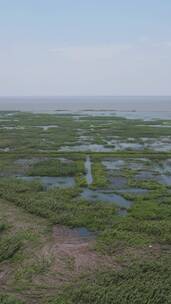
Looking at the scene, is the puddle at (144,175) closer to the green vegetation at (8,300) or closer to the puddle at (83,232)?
the puddle at (83,232)

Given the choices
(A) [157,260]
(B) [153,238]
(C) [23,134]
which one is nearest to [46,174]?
(B) [153,238]

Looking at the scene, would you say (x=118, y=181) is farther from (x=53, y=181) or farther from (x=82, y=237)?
(x=82, y=237)

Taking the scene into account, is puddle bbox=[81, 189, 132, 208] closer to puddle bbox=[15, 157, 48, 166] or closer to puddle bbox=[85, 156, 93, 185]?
puddle bbox=[85, 156, 93, 185]

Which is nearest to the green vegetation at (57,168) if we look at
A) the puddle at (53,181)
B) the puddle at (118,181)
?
the puddle at (53,181)

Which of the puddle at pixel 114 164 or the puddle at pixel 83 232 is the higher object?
the puddle at pixel 114 164

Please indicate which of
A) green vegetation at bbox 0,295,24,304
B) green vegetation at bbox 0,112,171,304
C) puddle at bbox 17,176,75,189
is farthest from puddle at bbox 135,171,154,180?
green vegetation at bbox 0,295,24,304

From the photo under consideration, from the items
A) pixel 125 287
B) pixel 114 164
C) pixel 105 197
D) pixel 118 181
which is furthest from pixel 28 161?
pixel 125 287

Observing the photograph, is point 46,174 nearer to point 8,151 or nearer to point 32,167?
point 32,167
